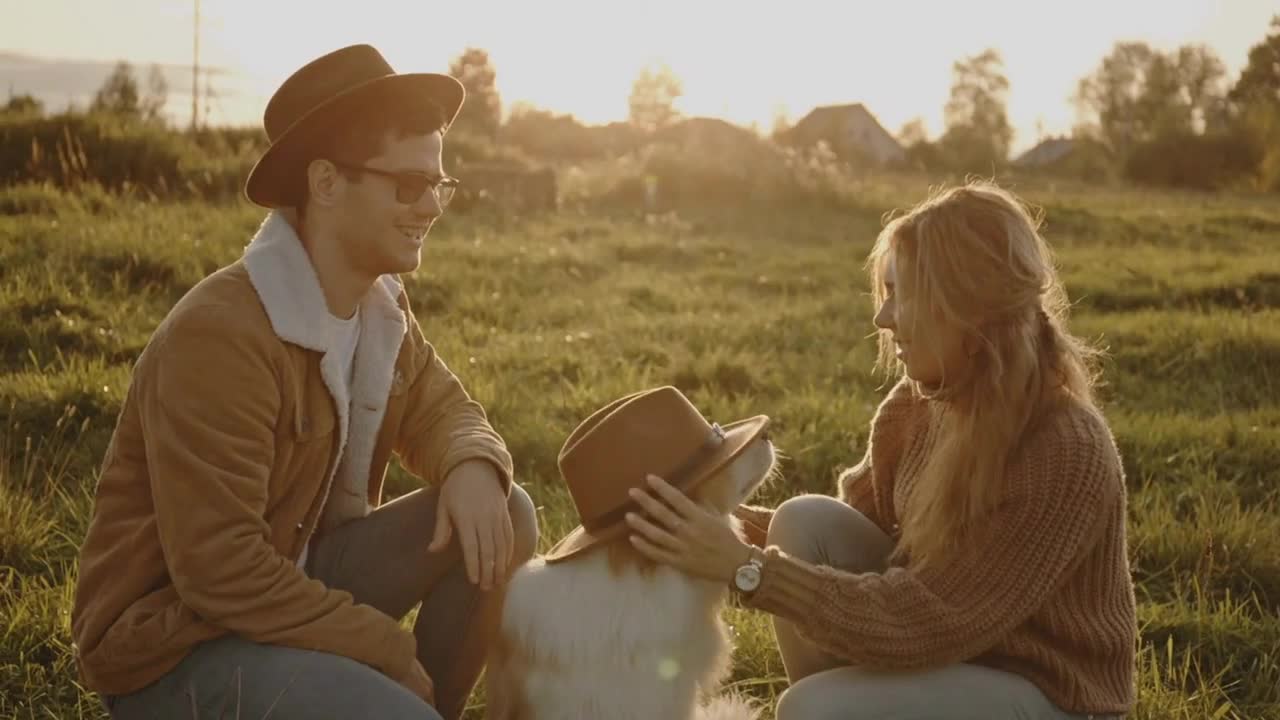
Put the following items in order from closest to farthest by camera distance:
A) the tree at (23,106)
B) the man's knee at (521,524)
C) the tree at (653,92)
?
the man's knee at (521,524)
the tree at (23,106)
the tree at (653,92)

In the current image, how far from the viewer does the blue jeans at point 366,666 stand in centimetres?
246

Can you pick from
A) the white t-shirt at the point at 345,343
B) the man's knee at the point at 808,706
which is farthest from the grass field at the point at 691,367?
the white t-shirt at the point at 345,343

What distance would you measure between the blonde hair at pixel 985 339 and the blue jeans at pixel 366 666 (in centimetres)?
111

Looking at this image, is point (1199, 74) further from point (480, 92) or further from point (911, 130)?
point (480, 92)

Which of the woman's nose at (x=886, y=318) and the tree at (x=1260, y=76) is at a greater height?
the tree at (x=1260, y=76)

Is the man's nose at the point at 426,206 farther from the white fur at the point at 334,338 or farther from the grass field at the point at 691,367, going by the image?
the grass field at the point at 691,367

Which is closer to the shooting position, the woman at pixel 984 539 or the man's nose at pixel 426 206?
the woman at pixel 984 539

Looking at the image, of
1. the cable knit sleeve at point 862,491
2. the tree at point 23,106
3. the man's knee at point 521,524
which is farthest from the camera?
the tree at point 23,106

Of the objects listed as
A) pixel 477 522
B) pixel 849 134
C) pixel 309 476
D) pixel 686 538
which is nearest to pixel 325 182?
pixel 309 476

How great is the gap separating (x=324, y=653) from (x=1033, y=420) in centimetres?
162

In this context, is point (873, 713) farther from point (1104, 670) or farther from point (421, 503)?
point (421, 503)

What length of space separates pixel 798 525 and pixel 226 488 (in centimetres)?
147

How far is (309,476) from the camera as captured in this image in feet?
8.98

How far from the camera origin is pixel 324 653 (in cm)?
252
